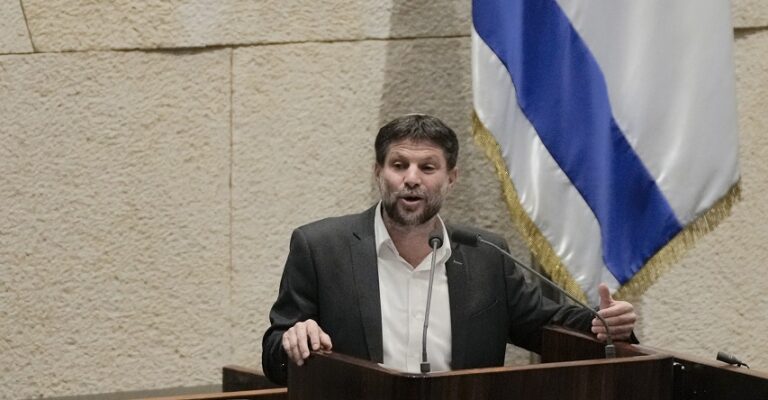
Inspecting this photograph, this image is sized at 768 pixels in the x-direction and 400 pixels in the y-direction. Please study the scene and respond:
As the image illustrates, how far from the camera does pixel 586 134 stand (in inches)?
165

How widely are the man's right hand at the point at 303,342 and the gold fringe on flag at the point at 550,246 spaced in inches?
50.8

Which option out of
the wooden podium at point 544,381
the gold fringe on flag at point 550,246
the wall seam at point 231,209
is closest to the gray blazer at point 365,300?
the wooden podium at point 544,381

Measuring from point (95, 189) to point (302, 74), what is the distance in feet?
2.61

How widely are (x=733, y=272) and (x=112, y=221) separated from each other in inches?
88.5

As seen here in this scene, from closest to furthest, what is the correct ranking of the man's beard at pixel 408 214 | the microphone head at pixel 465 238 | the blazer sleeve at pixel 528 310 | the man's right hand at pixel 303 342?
1. the man's right hand at pixel 303 342
2. the microphone head at pixel 465 238
3. the man's beard at pixel 408 214
4. the blazer sleeve at pixel 528 310

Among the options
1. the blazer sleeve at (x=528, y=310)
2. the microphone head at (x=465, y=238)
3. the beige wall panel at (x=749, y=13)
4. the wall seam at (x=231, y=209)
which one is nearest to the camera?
the microphone head at (x=465, y=238)

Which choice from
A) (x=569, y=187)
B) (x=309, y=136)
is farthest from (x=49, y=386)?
(x=569, y=187)

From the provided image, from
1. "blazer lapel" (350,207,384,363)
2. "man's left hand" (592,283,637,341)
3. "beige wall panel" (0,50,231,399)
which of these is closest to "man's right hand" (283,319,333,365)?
"blazer lapel" (350,207,384,363)

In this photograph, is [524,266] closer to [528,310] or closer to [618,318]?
[618,318]

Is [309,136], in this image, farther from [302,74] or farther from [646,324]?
[646,324]

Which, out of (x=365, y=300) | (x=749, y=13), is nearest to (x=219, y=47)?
(x=365, y=300)

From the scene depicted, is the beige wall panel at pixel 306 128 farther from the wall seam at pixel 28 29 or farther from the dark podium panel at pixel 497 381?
the dark podium panel at pixel 497 381

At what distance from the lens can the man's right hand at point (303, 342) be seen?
A: 3.02m

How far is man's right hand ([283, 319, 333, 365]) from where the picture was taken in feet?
9.91
